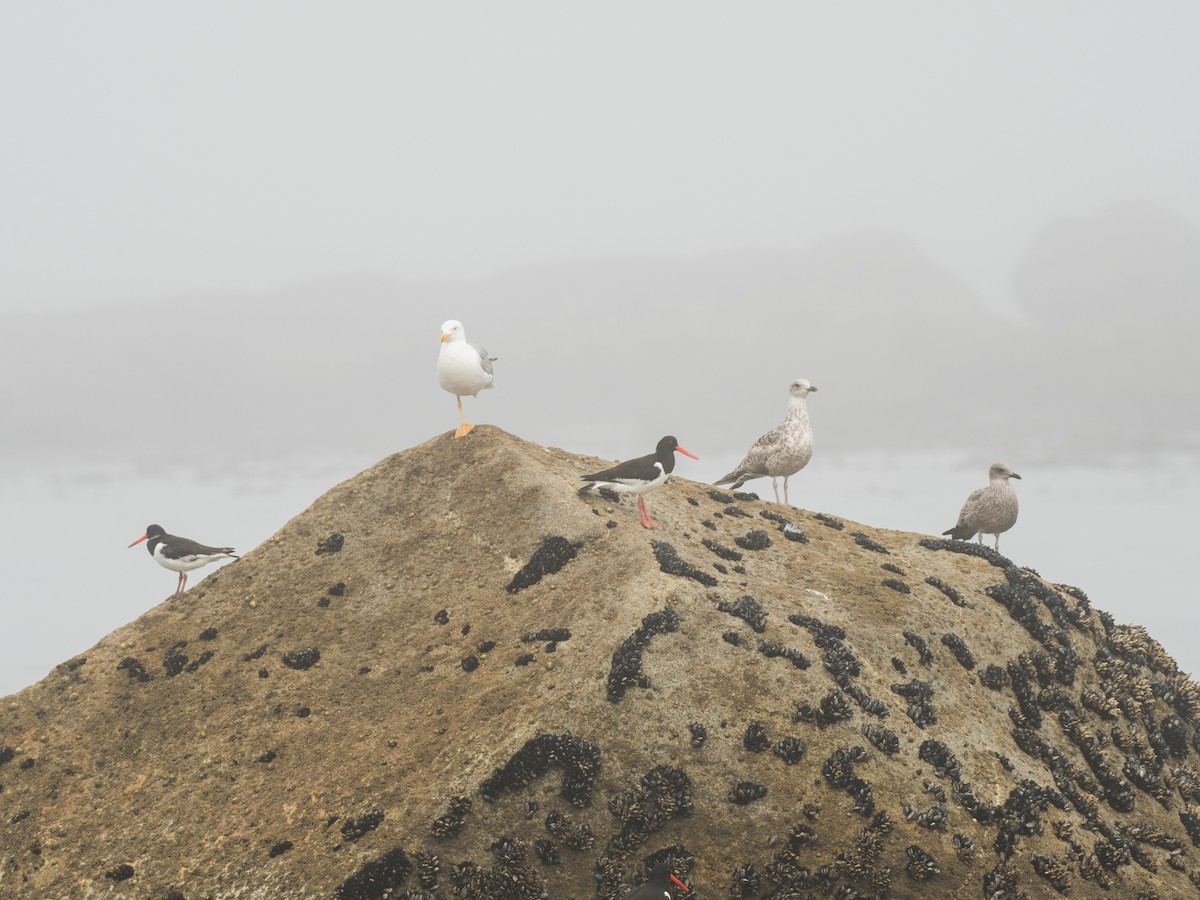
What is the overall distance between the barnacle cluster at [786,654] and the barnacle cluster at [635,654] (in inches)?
82.8

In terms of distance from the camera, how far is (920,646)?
2400cm

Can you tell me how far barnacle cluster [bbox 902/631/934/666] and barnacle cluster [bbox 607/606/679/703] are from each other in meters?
6.77

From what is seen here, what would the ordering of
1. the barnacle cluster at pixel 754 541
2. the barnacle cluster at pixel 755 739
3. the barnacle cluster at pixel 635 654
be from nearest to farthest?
the barnacle cluster at pixel 755 739 < the barnacle cluster at pixel 635 654 < the barnacle cluster at pixel 754 541

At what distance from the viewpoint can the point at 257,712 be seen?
23.3 meters

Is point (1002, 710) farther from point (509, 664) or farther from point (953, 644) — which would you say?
point (509, 664)

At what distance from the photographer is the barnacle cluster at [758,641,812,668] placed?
21328mm

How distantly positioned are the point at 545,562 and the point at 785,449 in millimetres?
12328

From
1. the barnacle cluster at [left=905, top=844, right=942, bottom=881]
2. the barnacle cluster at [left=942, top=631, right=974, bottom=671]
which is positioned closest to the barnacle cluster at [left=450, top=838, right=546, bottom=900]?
the barnacle cluster at [left=905, top=844, right=942, bottom=881]

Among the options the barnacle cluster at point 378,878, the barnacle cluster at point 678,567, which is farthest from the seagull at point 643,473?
the barnacle cluster at point 378,878

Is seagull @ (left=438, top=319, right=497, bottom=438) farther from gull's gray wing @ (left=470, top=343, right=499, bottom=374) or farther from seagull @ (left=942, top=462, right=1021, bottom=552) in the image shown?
seagull @ (left=942, top=462, right=1021, bottom=552)

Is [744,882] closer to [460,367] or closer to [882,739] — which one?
[882,739]

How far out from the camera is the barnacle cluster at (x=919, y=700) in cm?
2152

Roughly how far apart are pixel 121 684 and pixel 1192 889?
27.2m

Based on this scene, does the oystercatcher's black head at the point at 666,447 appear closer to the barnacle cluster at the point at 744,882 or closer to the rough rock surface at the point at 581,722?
the rough rock surface at the point at 581,722
